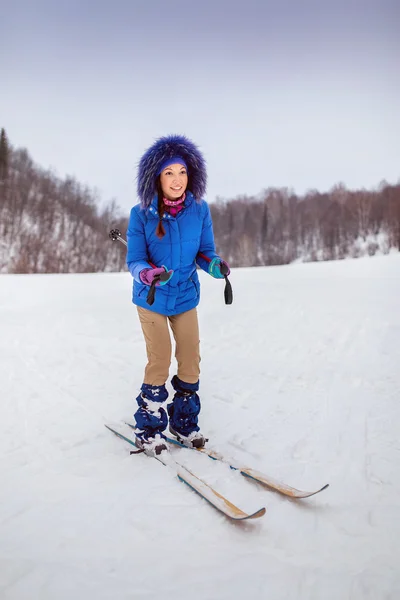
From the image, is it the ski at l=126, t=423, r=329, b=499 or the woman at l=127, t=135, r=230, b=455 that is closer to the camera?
the ski at l=126, t=423, r=329, b=499

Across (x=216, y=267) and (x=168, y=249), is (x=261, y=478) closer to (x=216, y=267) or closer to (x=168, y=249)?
(x=216, y=267)

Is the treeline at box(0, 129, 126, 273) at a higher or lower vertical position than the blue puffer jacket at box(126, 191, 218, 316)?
higher

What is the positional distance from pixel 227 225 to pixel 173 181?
34442mm

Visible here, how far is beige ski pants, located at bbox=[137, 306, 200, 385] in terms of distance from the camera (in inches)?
100

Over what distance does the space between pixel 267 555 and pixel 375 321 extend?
5.31m

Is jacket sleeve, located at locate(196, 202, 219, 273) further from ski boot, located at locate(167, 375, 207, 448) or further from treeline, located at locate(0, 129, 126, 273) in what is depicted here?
treeline, located at locate(0, 129, 126, 273)

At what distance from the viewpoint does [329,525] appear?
1742 millimetres

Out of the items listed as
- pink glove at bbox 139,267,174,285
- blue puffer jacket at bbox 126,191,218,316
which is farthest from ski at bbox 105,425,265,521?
pink glove at bbox 139,267,174,285

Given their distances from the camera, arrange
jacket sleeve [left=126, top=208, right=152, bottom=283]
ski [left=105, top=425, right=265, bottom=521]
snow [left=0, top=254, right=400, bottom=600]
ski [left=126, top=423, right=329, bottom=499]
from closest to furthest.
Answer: snow [left=0, top=254, right=400, bottom=600], ski [left=105, top=425, right=265, bottom=521], ski [left=126, top=423, right=329, bottom=499], jacket sleeve [left=126, top=208, right=152, bottom=283]

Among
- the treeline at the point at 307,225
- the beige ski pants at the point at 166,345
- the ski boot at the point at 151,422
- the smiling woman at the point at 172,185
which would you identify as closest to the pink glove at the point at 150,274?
the beige ski pants at the point at 166,345

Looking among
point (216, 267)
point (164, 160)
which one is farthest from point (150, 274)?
point (164, 160)

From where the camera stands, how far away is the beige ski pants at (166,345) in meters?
2.55

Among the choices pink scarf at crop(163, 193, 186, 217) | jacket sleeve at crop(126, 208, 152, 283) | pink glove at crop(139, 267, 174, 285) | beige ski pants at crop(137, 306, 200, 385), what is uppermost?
pink scarf at crop(163, 193, 186, 217)

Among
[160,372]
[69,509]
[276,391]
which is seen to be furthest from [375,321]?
[69,509]
